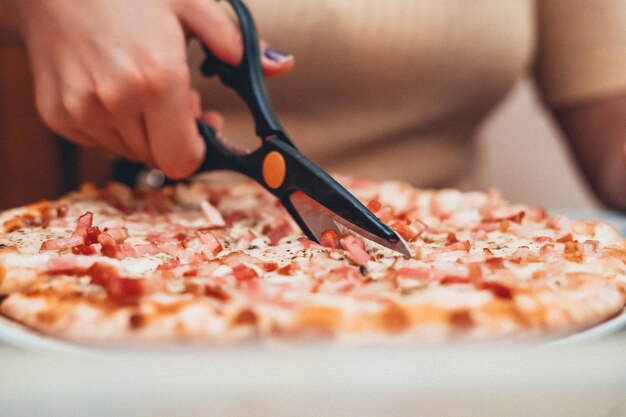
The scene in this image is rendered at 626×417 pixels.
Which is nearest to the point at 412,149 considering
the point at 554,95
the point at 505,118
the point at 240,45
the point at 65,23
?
the point at 554,95

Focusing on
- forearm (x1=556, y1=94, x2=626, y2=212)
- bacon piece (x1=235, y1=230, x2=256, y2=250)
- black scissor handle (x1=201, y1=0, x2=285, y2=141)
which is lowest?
forearm (x1=556, y1=94, x2=626, y2=212)

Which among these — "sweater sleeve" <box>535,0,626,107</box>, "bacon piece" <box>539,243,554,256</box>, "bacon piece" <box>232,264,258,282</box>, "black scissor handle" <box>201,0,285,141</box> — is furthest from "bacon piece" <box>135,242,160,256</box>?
"sweater sleeve" <box>535,0,626,107</box>

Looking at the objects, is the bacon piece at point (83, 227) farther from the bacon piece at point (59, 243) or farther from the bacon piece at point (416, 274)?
the bacon piece at point (416, 274)

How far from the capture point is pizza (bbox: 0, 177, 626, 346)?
40 cm

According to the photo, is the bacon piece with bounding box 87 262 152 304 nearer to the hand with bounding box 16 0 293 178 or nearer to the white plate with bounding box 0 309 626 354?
the white plate with bounding box 0 309 626 354

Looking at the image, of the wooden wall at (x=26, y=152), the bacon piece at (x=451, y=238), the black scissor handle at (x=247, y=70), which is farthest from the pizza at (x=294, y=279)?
the wooden wall at (x=26, y=152)

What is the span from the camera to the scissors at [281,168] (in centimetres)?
57

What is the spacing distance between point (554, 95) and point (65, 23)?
1044 mm

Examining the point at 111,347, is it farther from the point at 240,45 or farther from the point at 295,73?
the point at 295,73

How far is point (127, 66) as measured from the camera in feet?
2.19

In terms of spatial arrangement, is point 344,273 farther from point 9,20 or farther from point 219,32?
point 9,20

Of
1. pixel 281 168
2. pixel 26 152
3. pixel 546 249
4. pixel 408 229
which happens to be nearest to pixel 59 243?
pixel 281 168

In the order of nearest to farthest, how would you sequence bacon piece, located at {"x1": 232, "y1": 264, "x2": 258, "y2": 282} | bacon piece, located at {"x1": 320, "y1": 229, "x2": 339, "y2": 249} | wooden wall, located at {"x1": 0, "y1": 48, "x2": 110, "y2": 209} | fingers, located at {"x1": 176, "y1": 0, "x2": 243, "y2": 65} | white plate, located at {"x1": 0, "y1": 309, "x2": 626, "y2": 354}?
white plate, located at {"x1": 0, "y1": 309, "x2": 626, "y2": 354}
bacon piece, located at {"x1": 232, "y1": 264, "x2": 258, "y2": 282}
bacon piece, located at {"x1": 320, "y1": 229, "x2": 339, "y2": 249}
fingers, located at {"x1": 176, "y1": 0, "x2": 243, "y2": 65}
wooden wall, located at {"x1": 0, "y1": 48, "x2": 110, "y2": 209}

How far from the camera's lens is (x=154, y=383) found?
296mm
